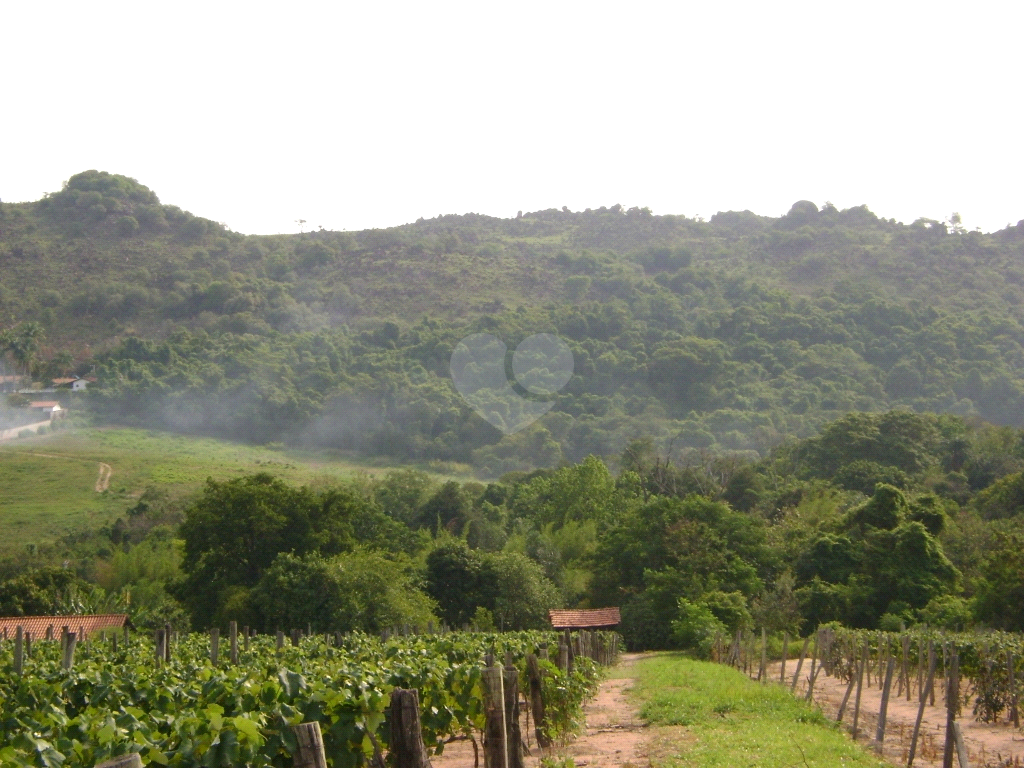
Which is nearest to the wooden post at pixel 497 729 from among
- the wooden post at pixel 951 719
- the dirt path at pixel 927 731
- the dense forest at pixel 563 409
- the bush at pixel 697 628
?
the wooden post at pixel 951 719

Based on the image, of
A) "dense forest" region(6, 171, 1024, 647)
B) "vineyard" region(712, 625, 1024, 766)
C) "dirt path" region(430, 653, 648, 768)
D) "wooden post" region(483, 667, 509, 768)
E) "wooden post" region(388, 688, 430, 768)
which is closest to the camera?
"wooden post" region(388, 688, 430, 768)

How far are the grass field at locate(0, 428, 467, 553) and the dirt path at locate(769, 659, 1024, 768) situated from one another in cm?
4454

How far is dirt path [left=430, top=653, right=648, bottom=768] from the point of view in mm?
12633

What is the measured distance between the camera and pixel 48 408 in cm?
8125

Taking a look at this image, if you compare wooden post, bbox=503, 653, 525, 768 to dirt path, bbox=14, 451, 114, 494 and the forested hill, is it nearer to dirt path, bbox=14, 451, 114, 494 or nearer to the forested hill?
dirt path, bbox=14, 451, 114, 494

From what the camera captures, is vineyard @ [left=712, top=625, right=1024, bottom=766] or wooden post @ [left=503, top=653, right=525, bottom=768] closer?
wooden post @ [left=503, top=653, right=525, bottom=768]

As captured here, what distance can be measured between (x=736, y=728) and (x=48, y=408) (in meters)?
78.3

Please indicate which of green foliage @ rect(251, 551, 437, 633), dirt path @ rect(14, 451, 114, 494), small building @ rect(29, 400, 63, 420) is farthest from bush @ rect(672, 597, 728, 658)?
small building @ rect(29, 400, 63, 420)

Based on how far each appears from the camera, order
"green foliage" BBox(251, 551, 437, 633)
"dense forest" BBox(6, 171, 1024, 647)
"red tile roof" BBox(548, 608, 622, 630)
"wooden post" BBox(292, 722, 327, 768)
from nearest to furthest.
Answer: "wooden post" BBox(292, 722, 327, 768) → "green foliage" BBox(251, 551, 437, 633) → "dense forest" BBox(6, 171, 1024, 647) → "red tile roof" BBox(548, 608, 622, 630)

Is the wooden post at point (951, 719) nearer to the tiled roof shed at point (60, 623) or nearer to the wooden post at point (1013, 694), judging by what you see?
the wooden post at point (1013, 694)

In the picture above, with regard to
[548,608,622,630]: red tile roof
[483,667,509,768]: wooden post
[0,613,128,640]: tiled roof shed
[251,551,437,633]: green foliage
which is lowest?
[548,608,622,630]: red tile roof

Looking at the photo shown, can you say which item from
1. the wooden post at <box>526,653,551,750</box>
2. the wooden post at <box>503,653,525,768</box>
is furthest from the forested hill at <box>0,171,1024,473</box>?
the wooden post at <box>503,653,525,768</box>

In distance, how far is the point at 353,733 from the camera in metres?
8.08

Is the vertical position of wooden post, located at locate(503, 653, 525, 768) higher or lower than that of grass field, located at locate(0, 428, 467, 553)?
higher
